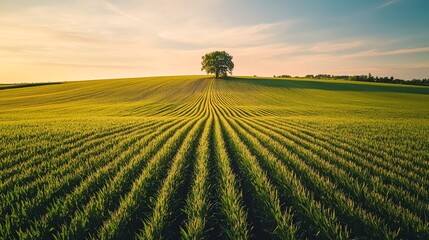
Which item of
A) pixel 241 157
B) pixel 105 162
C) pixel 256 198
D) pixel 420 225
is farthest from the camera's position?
pixel 241 157

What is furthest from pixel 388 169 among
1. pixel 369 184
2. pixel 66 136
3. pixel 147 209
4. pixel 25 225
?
pixel 66 136

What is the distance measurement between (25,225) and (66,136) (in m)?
10.4

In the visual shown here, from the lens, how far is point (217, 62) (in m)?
87.8

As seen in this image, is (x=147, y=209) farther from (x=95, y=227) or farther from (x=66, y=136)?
(x=66, y=136)

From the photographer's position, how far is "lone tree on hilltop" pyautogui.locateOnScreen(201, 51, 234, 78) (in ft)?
286

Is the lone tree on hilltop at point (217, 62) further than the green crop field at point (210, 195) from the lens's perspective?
Yes

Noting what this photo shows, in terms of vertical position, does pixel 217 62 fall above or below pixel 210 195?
above

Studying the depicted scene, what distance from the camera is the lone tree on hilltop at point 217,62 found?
286 ft

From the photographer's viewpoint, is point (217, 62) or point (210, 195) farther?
point (217, 62)

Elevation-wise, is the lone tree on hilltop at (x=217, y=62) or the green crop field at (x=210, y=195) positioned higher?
the lone tree on hilltop at (x=217, y=62)

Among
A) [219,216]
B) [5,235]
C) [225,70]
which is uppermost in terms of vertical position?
[225,70]

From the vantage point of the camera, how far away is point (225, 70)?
8994cm

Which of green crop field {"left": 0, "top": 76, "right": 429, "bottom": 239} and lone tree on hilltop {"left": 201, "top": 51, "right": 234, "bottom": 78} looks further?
lone tree on hilltop {"left": 201, "top": 51, "right": 234, "bottom": 78}

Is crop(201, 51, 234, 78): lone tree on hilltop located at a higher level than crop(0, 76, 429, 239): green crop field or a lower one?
higher
